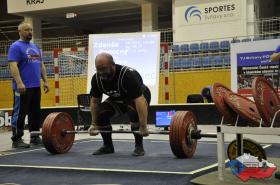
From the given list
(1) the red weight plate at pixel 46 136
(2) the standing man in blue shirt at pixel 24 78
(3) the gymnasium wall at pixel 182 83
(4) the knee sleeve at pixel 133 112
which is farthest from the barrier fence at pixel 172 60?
(4) the knee sleeve at pixel 133 112

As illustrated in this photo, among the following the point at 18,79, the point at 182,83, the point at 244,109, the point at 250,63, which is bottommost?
the point at 244,109

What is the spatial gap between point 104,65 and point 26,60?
1596 mm

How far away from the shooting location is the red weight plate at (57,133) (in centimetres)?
402

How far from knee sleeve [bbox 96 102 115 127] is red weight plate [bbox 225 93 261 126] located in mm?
1366

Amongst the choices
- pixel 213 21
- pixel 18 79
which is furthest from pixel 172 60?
pixel 18 79

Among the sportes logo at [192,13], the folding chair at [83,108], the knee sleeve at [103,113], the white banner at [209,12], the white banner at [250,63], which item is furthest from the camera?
the sportes logo at [192,13]

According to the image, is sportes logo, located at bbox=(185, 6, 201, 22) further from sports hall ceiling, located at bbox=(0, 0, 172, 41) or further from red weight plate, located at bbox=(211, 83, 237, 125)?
red weight plate, located at bbox=(211, 83, 237, 125)

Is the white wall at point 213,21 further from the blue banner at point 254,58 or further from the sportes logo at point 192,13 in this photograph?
the blue banner at point 254,58

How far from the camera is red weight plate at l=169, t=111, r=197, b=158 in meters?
3.44

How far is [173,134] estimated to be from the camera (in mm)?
3439

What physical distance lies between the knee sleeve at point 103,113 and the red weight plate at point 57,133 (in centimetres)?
45

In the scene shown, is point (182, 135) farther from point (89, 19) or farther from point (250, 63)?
point (89, 19)

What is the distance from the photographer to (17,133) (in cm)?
475

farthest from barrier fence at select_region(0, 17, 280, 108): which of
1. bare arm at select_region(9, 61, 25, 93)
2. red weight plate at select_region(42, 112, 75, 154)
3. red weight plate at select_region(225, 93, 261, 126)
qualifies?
red weight plate at select_region(225, 93, 261, 126)
